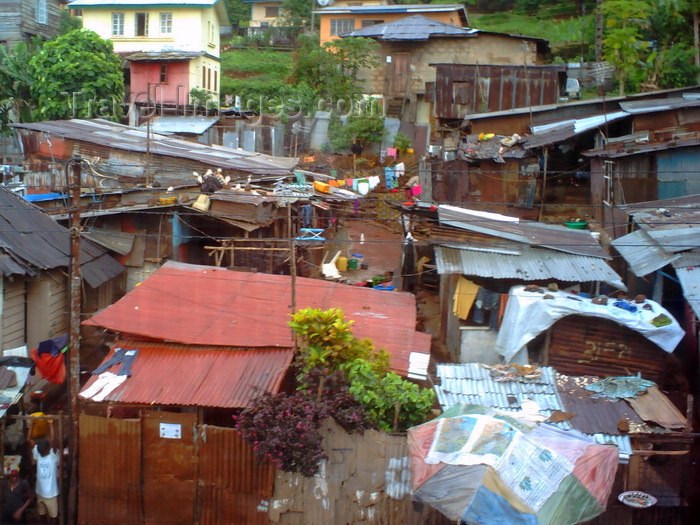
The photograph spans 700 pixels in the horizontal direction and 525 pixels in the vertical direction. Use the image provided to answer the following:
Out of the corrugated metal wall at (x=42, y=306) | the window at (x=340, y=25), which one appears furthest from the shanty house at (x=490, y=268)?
the window at (x=340, y=25)

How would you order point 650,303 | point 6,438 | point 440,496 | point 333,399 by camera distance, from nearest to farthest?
point 440,496
point 333,399
point 6,438
point 650,303

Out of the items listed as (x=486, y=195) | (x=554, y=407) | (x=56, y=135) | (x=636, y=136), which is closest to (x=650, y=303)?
(x=554, y=407)

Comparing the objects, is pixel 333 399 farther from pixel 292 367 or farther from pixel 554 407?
pixel 554 407

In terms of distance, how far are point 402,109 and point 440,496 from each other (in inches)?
1083

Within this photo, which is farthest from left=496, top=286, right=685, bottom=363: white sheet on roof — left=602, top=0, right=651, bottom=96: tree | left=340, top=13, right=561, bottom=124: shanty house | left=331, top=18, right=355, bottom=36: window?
left=331, top=18, right=355, bottom=36: window

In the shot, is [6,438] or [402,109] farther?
[402,109]

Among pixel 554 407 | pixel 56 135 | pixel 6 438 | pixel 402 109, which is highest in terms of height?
pixel 402 109

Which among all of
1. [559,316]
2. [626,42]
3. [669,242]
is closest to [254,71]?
[626,42]

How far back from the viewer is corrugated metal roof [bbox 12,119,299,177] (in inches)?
752

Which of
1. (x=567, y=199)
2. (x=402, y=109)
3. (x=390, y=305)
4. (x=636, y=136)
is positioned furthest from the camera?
(x=402, y=109)

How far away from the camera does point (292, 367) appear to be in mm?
10648

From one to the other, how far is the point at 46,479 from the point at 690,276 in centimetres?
1126

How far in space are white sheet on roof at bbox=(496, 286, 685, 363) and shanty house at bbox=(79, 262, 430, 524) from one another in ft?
5.45

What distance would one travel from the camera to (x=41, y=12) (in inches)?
1388
